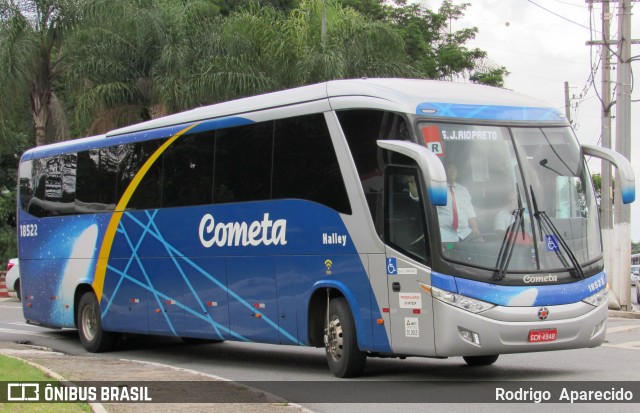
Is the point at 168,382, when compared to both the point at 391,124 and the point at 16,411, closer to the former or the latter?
the point at 16,411

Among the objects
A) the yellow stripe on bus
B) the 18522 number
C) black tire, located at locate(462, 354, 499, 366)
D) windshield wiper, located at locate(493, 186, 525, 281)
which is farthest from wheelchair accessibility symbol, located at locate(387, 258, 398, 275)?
the 18522 number

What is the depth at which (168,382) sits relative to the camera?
39.3 feet

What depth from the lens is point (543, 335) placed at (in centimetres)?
1114

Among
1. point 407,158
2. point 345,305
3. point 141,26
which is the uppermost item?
point 141,26

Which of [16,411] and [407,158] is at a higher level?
[407,158]

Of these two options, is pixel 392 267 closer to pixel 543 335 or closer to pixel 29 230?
pixel 543 335

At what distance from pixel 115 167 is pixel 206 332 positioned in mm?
3918

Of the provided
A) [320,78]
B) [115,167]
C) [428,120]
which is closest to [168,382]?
[428,120]

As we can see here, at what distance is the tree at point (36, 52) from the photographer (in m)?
29.8

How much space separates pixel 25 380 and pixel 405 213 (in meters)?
4.77

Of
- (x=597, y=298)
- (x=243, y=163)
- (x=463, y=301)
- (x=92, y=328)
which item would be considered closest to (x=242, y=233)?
(x=243, y=163)

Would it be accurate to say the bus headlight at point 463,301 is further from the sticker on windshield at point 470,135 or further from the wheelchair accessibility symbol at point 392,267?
the sticker on windshield at point 470,135

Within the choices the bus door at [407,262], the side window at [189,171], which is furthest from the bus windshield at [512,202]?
the side window at [189,171]

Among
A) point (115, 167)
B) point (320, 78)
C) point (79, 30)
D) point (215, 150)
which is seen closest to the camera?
point (215, 150)
